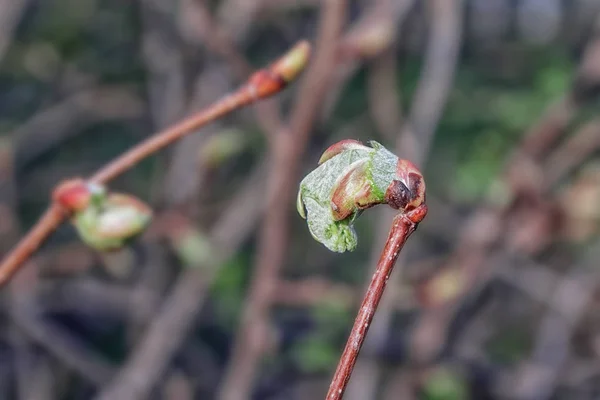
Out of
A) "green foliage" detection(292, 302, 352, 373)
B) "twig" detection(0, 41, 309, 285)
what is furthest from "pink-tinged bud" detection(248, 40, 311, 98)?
"green foliage" detection(292, 302, 352, 373)

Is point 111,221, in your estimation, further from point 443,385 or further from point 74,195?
point 443,385

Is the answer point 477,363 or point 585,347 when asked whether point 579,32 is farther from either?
point 477,363

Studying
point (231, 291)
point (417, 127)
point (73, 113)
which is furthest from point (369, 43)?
point (73, 113)

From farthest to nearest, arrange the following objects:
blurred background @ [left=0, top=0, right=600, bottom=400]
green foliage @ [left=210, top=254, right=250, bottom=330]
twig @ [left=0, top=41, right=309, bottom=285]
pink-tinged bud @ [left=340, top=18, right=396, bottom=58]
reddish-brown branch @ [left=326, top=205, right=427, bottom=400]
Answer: green foliage @ [left=210, top=254, right=250, bottom=330] → blurred background @ [left=0, top=0, right=600, bottom=400] → pink-tinged bud @ [left=340, top=18, right=396, bottom=58] → twig @ [left=0, top=41, right=309, bottom=285] → reddish-brown branch @ [left=326, top=205, right=427, bottom=400]

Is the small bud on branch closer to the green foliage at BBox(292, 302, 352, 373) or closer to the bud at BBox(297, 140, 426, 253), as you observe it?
the bud at BBox(297, 140, 426, 253)

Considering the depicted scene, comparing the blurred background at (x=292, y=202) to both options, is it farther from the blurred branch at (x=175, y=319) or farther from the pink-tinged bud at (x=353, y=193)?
the pink-tinged bud at (x=353, y=193)
